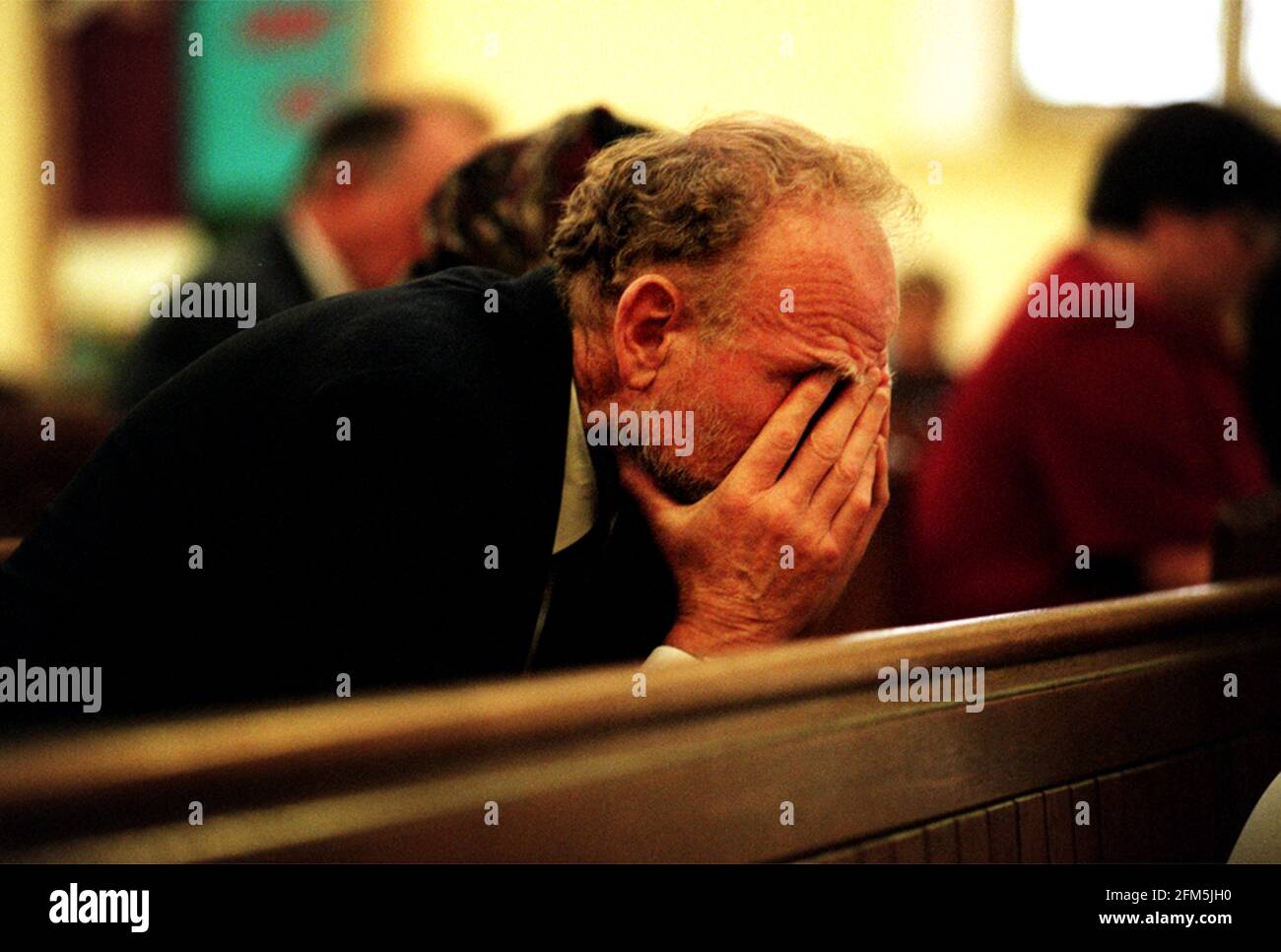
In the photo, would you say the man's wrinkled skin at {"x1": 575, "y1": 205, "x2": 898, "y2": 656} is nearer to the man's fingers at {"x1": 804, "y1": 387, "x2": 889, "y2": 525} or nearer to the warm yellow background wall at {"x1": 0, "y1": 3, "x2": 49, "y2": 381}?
the man's fingers at {"x1": 804, "y1": 387, "x2": 889, "y2": 525}

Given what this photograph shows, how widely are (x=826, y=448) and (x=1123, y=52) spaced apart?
21.2ft

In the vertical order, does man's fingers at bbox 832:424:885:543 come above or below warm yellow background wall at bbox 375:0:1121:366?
below

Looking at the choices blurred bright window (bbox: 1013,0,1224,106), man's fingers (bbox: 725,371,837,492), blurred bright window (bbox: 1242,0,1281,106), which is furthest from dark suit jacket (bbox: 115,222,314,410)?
blurred bright window (bbox: 1242,0,1281,106)

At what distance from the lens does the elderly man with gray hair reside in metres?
1.33

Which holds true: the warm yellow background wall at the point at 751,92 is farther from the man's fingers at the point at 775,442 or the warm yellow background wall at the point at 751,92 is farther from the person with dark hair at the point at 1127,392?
the man's fingers at the point at 775,442

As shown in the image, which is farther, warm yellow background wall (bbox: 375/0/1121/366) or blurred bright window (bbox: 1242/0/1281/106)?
blurred bright window (bbox: 1242/0/1281/106)

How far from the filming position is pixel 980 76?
7.11 metres

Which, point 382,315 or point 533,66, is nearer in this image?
point 382,315

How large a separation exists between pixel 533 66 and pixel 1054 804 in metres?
5.50

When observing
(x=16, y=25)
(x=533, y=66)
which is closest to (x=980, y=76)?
(x=533, y=66)

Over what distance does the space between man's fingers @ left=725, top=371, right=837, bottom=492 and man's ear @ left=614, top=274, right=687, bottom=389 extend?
0.13 meters

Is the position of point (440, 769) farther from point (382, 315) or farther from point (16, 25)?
point (16, 25)

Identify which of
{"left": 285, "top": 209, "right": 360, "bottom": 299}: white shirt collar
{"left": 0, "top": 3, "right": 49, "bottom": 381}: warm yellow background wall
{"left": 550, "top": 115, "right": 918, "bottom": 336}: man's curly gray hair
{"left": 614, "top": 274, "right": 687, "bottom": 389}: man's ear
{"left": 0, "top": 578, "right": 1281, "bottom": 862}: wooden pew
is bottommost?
{"left": 0, "top": 578, "right": 1281, "bottom": 862}: wooden pew
